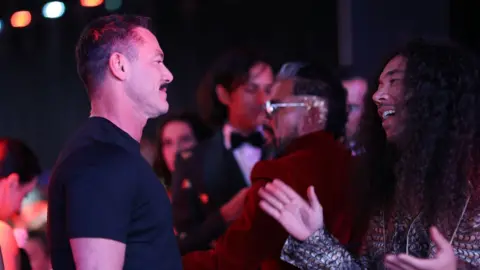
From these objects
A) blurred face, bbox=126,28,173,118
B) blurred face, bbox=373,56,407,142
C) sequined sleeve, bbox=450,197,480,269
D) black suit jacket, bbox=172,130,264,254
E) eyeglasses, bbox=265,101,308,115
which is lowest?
black suit jacket, bbox=172,130,264,254

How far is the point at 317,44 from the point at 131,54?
4.31m

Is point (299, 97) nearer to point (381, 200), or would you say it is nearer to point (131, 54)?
point (381, 200)

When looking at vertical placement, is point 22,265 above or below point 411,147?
below

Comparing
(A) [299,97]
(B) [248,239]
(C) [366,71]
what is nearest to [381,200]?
(B) [248,239]

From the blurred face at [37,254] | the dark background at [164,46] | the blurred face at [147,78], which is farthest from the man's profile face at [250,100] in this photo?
the dark background at [164,46]

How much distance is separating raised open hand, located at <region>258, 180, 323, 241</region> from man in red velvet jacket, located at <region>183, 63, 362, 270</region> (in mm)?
215

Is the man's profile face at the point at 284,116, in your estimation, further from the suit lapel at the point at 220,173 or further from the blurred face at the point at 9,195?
the blurred face at the point at 9,195

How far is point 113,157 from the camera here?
1.75 m

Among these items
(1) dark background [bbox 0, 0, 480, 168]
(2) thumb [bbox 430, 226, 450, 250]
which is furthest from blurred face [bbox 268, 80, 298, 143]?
(1) dark background [bbox 0, 0, 480, 168]

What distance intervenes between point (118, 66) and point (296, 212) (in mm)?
596

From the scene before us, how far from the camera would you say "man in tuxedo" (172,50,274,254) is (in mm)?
3383

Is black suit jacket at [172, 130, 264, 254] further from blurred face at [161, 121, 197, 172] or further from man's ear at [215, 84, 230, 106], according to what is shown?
blurred face at [161, 121, 197, 172]

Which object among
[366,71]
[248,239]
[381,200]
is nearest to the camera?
[381,200]

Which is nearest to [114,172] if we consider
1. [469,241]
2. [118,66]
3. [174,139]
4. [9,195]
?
[118,66]
